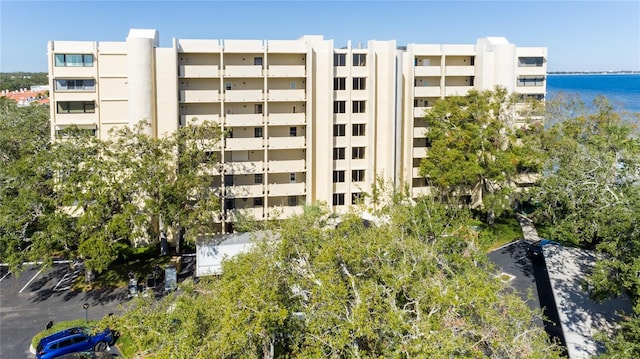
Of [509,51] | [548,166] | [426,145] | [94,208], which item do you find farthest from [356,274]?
[509,51]

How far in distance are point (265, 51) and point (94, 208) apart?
1949 centimetres

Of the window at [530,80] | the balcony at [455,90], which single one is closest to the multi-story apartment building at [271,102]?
the balcony at [455,90]

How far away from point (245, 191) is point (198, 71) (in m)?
11.2

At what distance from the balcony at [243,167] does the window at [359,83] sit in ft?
A: 36.7

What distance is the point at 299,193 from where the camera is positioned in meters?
45.9

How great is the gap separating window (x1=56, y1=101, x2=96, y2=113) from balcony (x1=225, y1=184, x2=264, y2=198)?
13.5 m

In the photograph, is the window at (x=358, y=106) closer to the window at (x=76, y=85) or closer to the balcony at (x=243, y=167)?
the balcony at (x=243, y=167)

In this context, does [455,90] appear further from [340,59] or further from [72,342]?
[72,342]

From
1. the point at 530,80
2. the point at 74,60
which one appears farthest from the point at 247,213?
the point at 530,80

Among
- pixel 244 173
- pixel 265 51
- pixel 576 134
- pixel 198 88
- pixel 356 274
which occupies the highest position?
pixel 265 51

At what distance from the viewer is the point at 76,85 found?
4209 centimetres

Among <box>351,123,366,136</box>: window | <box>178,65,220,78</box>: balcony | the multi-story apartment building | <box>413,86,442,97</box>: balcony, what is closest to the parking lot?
the multi-story apartment building

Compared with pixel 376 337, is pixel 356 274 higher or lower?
higher

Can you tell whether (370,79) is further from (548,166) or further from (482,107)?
(548,166)
